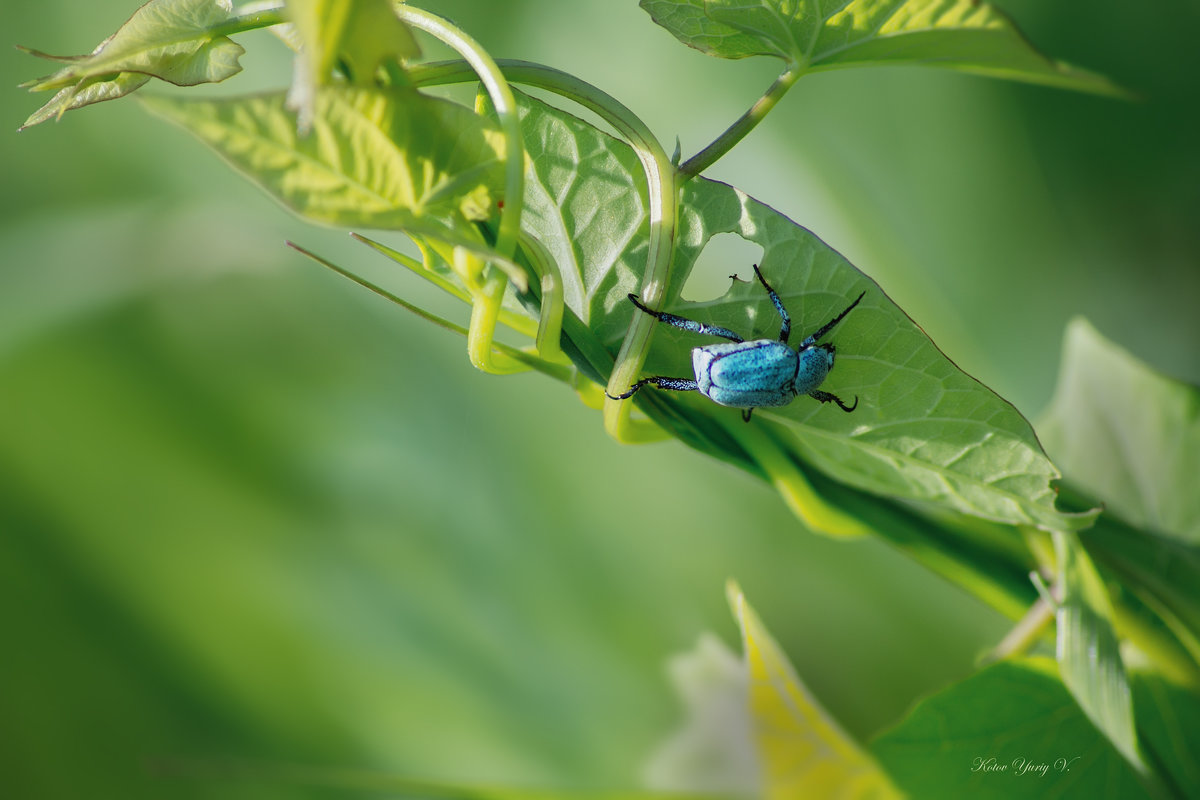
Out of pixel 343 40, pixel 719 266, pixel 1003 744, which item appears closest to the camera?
pixel 343 40

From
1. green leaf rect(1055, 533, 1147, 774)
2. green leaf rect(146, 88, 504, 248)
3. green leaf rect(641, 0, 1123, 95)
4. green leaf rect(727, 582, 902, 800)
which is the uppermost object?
green leaf rect(641, 0, 1123, 95)

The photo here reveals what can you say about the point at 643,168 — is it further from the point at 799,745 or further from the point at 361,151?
the point at 799,745

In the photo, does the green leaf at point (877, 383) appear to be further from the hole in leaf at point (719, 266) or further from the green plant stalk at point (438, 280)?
the hole in leaf at point (719, 266)

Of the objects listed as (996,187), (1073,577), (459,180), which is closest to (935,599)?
(996,187)

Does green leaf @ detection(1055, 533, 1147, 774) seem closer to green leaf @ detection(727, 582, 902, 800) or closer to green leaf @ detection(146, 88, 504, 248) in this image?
green leaf @ detection(727, 582, 902, 800)

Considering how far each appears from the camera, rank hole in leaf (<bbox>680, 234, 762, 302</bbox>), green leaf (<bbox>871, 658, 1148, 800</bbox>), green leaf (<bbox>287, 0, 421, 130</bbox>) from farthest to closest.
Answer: hole in leaf (<bbox>680, 234, 762, 302</bbox>), green leaf (<bbox>871, 658, 1148, 800</bbox>), green leaf (<bbox>287, 0, 421, 130</bbox>)

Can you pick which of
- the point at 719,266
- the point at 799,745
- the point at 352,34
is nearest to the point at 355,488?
the point at 719,266

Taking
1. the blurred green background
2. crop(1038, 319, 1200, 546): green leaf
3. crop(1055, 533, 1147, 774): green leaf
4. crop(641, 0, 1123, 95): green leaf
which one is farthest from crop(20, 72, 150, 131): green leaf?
the blurred green background
